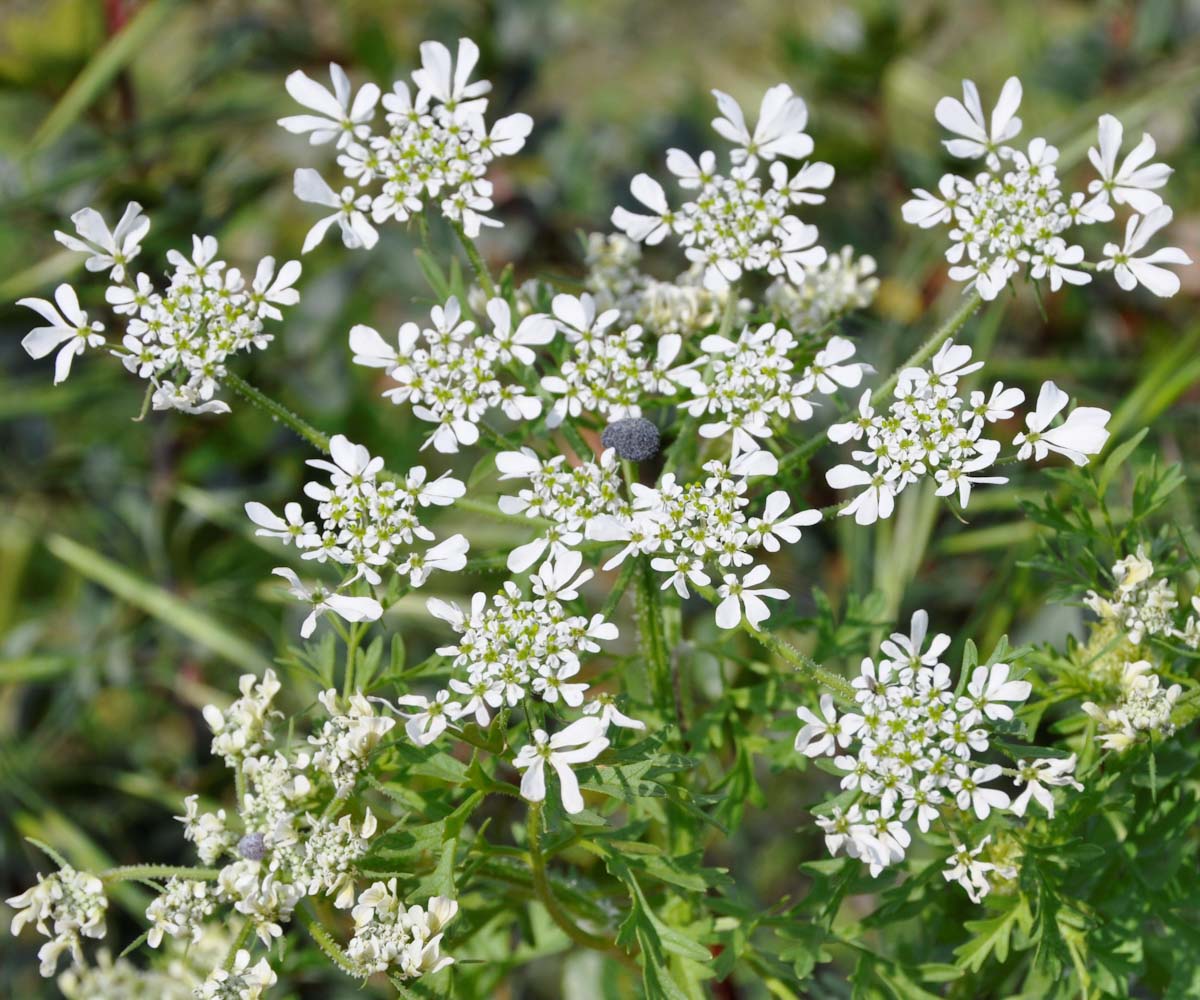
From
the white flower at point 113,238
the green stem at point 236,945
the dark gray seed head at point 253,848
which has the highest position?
the white flower at point 113,238

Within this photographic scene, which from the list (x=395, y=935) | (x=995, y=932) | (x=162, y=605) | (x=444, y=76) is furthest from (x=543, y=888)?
(x=162, y=605)

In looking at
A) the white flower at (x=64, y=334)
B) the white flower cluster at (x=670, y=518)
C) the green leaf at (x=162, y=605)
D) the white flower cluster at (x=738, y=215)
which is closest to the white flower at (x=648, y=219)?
the white flower cluster at (x=738, y=215)

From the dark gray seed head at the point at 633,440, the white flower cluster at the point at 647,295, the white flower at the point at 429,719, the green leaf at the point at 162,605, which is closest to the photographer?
the white flower at the point at 429,719

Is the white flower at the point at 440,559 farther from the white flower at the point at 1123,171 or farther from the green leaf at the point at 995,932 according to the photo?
the white flower at the point at 1123,171

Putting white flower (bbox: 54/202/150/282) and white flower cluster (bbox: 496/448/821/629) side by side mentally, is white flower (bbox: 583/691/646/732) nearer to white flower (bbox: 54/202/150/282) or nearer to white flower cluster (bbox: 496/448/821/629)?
white flower cluster (bbox: 496/448/821/629)

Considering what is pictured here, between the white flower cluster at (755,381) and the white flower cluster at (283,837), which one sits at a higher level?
the white flower cluster at (755,381)

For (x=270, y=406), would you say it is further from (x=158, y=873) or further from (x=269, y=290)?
(x=158, y=873)

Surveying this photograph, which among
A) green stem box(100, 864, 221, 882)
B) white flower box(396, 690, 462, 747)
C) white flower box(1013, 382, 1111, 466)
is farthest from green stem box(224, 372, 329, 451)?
white flower box(1013, 382, 1111, 466)
